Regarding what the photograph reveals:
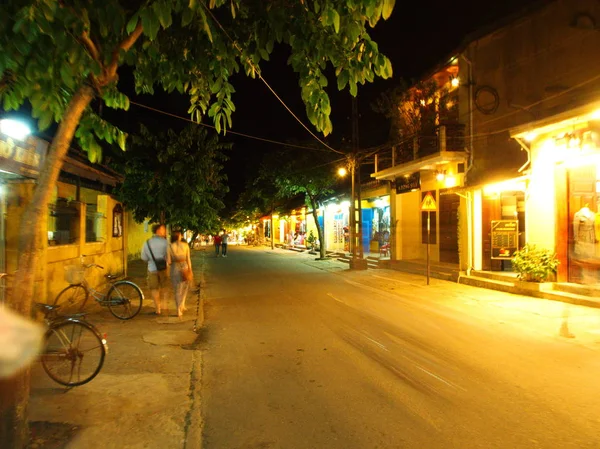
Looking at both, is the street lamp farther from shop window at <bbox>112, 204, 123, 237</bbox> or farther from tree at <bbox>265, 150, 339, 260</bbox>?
Answer: tree at <bbox>265, 150, 339, 260</bbox>

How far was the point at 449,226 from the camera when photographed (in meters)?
18.3

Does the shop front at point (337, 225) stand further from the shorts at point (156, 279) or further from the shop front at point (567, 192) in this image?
the shorts at point (156, 279)

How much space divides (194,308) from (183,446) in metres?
7.03

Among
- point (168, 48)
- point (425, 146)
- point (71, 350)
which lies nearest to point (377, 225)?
point (425, 146)

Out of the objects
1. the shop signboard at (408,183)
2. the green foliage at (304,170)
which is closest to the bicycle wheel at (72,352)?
the shop signboard at (408,183)

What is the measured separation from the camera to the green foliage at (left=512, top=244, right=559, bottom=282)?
11875 mm

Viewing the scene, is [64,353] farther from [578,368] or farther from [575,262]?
[575,262]

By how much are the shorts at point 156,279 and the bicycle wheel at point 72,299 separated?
132 cm

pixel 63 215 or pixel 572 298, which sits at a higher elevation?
pixel 63 215

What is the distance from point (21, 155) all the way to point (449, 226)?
1498 centimetres

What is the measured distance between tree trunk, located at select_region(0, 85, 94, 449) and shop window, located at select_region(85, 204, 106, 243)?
950 centimetres

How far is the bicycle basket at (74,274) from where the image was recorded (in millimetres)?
8953

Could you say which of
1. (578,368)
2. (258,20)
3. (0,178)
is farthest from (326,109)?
(0,178)

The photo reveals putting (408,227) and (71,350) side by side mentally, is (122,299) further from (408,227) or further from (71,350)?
(408,227)
